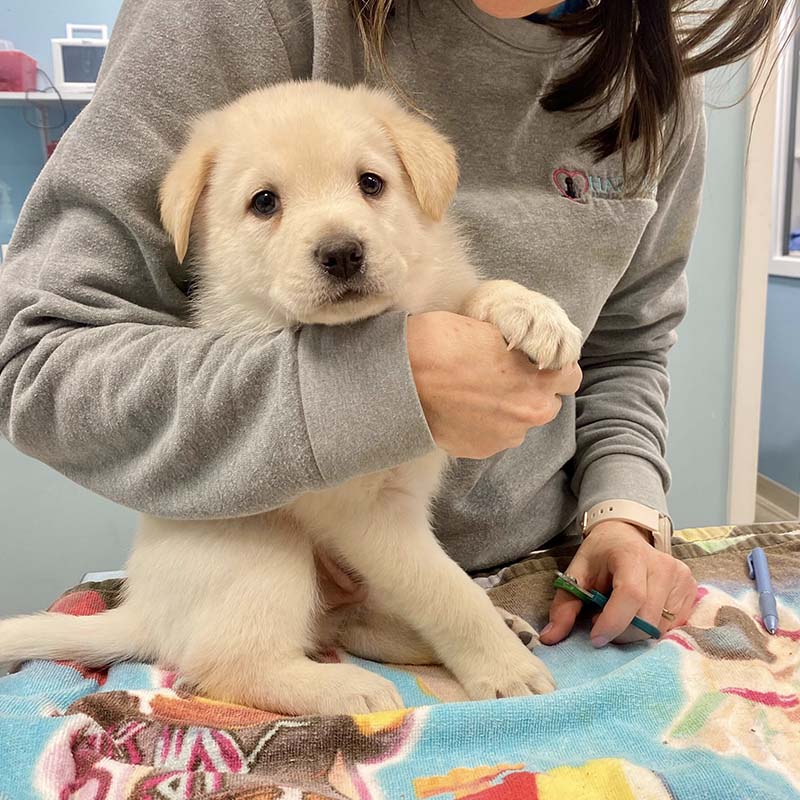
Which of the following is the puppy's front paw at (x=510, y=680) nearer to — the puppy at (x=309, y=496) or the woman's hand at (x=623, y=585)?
the puppy at (x=309, y=496)

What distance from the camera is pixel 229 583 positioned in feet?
3.10

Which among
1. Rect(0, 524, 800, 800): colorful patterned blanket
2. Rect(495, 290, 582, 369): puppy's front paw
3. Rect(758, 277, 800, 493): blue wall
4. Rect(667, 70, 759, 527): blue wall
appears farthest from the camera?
Rect(758, 277, 800, 493): blue wall

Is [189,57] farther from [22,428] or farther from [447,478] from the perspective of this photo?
[447,478]

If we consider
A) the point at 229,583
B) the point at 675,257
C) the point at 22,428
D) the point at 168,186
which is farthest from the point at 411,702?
the point at 675,257

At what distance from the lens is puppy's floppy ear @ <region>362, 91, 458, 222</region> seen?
1.01 meters

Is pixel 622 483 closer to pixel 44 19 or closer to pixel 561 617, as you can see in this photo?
pixel 561 617

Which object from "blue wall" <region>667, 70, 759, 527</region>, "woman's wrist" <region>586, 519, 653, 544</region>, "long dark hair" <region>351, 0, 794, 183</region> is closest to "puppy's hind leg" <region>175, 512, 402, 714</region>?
"woman's wrist" <region>586, 519, 653, 544</region>

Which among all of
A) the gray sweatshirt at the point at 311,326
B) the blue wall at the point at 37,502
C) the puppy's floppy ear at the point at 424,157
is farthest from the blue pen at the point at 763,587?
the blue wall at the point at 37,502

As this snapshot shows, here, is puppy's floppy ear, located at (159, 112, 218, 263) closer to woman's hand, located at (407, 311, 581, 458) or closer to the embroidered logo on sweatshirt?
woman's hand, located at (407, 311, 581, 458)

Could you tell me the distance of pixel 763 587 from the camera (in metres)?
1.10

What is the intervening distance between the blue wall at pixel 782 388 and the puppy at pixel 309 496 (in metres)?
3.41

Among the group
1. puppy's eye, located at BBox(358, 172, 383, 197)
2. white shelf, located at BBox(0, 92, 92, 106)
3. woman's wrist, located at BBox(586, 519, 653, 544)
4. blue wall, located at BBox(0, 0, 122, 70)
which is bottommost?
woman's wrist, located at BBox(586, 519, 653, 544)

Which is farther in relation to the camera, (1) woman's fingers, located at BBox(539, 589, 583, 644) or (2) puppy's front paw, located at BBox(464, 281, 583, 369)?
(1) woman's fingers, located at BBox(539, 589, 583, 644)

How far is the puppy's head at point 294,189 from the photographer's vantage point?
922mm
